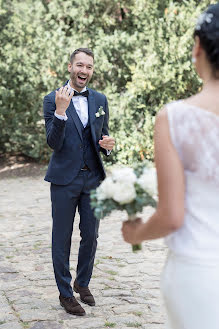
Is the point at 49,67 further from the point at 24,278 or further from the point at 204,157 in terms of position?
the point at 204,157

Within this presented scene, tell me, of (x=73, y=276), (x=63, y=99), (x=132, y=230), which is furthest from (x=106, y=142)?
(x=132, y=230)

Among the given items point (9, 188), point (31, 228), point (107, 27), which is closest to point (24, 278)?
point (31, 228)

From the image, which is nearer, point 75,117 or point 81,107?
point 75,117

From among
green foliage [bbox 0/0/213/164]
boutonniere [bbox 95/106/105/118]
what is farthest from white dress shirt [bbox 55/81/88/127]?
green foliage [bbox 0/0/213/164]

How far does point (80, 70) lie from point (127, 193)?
2.35m

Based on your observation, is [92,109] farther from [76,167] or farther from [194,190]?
[194,190]

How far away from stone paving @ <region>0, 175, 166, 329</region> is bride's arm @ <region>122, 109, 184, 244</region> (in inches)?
96.6

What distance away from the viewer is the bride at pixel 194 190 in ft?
6.63

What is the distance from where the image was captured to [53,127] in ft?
13.5

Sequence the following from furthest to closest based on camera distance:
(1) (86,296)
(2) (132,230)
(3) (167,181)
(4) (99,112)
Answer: (1) (86,296)
(4) (99,112)
(2) (132,230)
(3) (167,181)

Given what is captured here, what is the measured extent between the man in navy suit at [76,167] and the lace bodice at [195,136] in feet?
7.27

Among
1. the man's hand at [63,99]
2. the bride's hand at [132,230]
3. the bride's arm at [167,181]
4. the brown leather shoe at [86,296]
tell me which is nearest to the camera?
the bride's arm at [167,181]

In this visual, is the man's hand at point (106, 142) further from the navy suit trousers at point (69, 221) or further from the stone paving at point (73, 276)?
the stone paving at point (73, 276)

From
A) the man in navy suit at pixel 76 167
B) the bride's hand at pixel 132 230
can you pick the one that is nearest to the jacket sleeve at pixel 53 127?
the man in navy suit at pixel 76 167
